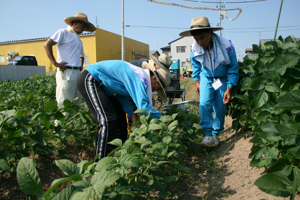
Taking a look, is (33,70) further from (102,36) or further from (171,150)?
(171,150)

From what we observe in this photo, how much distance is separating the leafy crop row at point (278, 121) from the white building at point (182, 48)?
3947 cm

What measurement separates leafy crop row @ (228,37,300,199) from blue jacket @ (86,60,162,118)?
93 cm

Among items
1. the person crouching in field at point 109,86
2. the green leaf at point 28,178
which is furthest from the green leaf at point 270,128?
the green leaf at point 28,178

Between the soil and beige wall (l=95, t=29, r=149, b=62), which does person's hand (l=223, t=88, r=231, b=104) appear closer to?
the soil

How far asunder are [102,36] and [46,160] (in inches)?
912

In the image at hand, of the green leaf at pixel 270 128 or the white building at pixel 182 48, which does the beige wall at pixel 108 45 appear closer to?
the white building at pixel 182 48

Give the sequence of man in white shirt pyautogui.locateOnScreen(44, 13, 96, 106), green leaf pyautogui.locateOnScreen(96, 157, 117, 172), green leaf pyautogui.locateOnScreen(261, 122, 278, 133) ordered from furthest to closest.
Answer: man in white shirt pyautogui.locateOnScreen(44, 13, 96, 106) < green leaf pyautogui.locateOnScreen(261, 122, 278, 133) < green leaf pyautogui.locateOnScreen(96, 157, 117, 172)

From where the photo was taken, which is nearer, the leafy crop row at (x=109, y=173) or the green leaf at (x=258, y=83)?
the leafy crop row at (x=109, y=173)

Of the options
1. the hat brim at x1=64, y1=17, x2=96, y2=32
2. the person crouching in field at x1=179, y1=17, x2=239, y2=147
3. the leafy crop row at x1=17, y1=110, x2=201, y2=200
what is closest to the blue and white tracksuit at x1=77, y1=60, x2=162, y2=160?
the leafy crop row at x1=17, y1=110, x2=201, y2=200

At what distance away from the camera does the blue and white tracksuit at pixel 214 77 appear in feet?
9.60

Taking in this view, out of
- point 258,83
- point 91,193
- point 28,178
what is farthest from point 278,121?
point 28,178

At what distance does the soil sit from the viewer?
2059mm

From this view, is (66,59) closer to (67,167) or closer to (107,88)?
(107,88)

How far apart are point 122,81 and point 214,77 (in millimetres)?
1362
